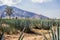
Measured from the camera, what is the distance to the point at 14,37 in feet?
16.6

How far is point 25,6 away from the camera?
4836mm

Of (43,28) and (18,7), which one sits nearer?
(18,7)

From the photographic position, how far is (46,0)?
16.1 ft

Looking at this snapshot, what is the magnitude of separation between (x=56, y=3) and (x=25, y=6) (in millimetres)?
721

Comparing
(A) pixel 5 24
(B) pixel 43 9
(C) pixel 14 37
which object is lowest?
(C) pixel 14 37

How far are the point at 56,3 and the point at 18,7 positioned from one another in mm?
878

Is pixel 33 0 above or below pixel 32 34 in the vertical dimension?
above

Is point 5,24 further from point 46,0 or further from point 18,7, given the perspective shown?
point 46,0

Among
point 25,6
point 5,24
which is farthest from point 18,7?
point 5,24

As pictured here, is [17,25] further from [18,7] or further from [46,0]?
[46,0]

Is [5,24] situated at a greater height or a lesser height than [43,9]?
lesser

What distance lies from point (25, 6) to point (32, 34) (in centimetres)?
80

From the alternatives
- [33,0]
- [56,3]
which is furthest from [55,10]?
[33,0]

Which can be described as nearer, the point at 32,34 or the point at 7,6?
the point at 7,6
